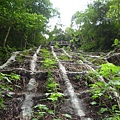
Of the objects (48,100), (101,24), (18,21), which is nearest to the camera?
(48,100)

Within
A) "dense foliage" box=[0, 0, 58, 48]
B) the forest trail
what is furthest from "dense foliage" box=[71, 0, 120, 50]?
the forest trail

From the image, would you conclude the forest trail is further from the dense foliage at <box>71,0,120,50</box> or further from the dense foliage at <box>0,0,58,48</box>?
the dense foliage at <box>71,0,120,50</box>

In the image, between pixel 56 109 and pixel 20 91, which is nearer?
pixel 56 109

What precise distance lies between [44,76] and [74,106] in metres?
1.25

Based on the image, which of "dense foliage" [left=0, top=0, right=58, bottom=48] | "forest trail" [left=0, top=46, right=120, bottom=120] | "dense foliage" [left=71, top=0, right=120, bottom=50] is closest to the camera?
"forest trail" [left=0, top=46, right=120, bottom=120]

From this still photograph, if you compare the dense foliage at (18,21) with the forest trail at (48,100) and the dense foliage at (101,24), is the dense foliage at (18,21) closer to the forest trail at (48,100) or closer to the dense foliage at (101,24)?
the dense foliage at (101,24)

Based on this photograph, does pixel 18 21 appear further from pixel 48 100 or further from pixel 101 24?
pixel 101 24

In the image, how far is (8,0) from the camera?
4734 millimetres

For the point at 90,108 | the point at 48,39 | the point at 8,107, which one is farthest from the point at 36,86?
the point at 48,39

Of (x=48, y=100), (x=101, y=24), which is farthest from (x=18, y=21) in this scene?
(x=101, y=24)

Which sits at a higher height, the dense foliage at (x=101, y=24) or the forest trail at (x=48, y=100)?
the dense foliage at (x=101, y=24)

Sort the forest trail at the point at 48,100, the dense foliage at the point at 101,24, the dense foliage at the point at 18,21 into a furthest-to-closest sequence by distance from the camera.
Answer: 1. the dense foliage at the point at 101,24
2. the dense foliage at the point at 18,21
3. the forest trail at the point at 48,100

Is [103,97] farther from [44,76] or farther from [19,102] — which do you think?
[44,76]

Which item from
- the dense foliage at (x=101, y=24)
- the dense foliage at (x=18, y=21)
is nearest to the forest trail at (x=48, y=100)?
the dense foliage at (x=18, y=21)
